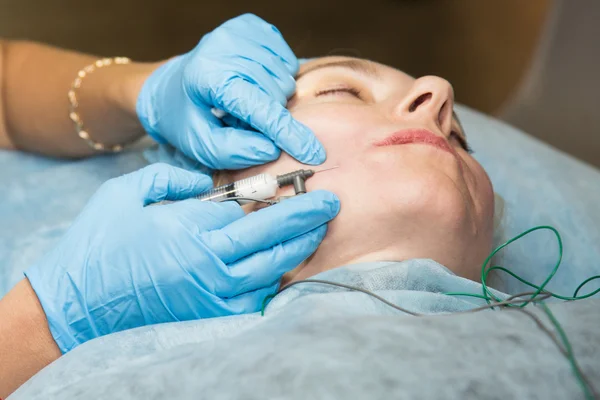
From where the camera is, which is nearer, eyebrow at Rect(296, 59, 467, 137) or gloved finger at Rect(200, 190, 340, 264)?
gloved finger at Rect(200, 190, 340, 264)

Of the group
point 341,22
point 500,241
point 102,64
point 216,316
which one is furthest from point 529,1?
point 216,316

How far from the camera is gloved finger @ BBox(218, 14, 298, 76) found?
4.44 feet

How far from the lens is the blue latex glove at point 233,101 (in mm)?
1167

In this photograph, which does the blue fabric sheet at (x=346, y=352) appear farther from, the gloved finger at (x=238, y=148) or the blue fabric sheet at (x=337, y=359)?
the gloved finger at (x=238, y=148)

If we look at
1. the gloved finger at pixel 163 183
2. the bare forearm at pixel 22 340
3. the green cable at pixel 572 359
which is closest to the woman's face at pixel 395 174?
the gloved finger at pixel 163 183

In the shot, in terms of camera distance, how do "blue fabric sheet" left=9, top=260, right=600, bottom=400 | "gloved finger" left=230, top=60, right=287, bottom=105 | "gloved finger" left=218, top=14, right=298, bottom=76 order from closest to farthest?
1. "blue fabric sheet" left=9, top=260, right=600, bottom=400
2. "gloved finger" left=230, top=60, right=287, bottom=105
3. "gloved finger" left=218, top=14, right=298, bottom=76

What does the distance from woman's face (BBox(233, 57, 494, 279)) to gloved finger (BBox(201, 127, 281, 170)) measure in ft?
0.09

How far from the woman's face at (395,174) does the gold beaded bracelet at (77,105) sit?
0.55m

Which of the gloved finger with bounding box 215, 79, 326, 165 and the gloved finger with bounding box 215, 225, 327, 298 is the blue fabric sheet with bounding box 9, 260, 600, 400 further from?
the gloved finger with bounding box 215, 79, 326, 165

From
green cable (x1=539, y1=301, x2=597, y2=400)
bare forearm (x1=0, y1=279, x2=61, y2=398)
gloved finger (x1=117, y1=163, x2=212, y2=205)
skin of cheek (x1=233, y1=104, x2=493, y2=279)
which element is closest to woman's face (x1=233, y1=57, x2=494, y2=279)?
skin of cheek (x1=233, y1=104, x2=493, y2=279)

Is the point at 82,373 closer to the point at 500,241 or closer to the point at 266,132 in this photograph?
the point at 266,132

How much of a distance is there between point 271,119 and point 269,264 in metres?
0.28

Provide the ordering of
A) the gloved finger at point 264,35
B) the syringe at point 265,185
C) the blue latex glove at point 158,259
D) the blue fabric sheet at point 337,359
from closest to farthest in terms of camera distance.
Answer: the blue fabric sheet at point 337,359 < the blue latex glove at point 158,259 < the syringe at point 265,185 < the gloved finger at point 264,35

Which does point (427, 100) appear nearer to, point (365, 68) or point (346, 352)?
point (365, 68)
